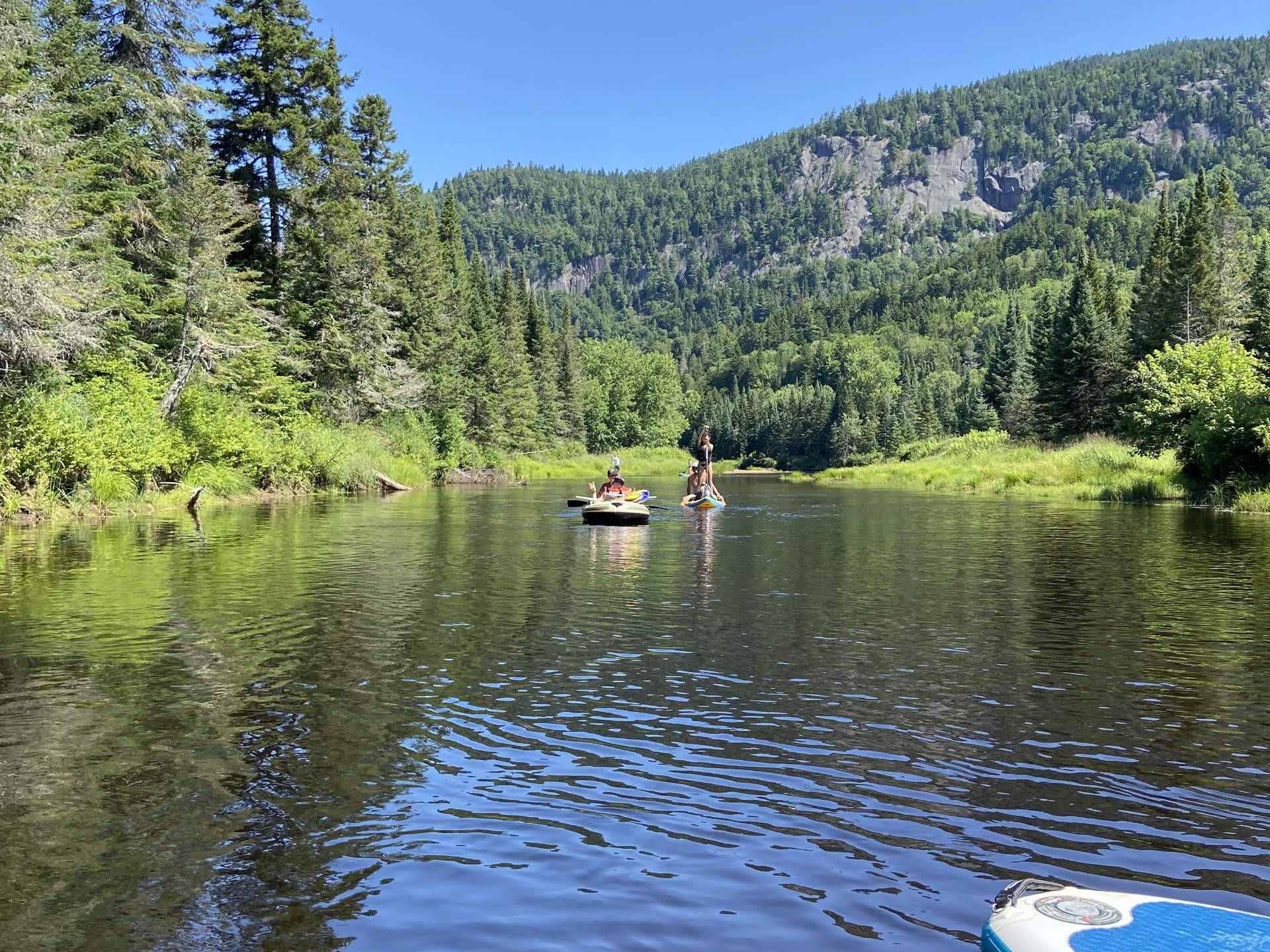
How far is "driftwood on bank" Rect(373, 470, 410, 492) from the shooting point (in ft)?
168

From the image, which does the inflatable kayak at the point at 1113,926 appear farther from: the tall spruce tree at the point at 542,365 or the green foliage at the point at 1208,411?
the tall spruce tree at the point at 542,365

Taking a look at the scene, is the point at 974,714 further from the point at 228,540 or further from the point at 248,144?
the point at 248,144

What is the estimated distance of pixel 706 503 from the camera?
42750 millimetres

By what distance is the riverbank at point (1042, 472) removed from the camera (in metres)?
46.0

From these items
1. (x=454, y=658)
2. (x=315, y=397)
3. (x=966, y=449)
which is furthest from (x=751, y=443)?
(x=454, y=658)

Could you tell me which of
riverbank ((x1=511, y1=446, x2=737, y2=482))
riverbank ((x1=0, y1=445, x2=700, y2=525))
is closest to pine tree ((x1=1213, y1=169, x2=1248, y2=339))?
riverbank ((x1=511, y1=446, x2=737, y2=482))

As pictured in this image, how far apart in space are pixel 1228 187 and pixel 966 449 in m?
29.7

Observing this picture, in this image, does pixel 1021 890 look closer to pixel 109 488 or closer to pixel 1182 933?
pixel 1182 933

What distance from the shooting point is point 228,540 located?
24.6 metres

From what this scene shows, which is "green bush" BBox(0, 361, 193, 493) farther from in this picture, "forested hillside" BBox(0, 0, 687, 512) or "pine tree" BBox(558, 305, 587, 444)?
"pine tree" BBox(558, 305, 587, 444)

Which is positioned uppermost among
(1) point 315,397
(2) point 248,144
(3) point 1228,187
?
(3) point 1228,187

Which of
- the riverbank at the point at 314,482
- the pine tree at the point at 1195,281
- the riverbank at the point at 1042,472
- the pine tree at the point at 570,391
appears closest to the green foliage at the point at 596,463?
the riverbank at the point at 314,482

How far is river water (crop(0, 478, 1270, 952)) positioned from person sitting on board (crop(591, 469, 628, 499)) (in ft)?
55.6

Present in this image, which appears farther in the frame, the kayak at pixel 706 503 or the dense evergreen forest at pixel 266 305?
the kayak at pixel 706 503
